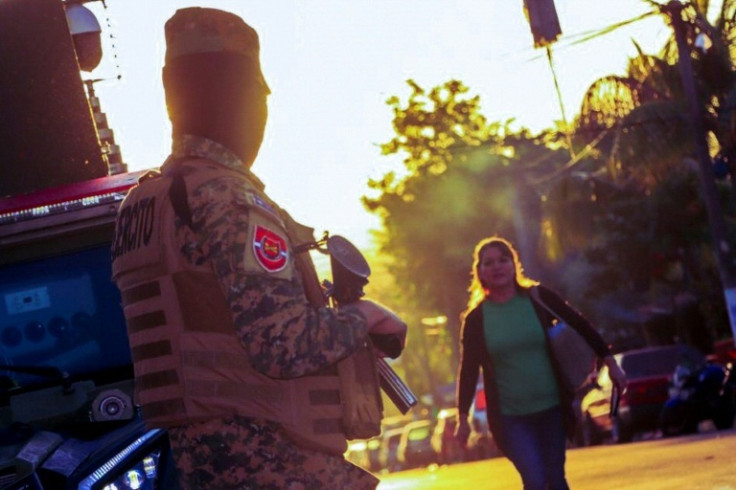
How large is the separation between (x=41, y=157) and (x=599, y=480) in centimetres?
822

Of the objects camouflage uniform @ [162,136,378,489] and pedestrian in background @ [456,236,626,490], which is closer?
camouflage uniform @ [162,136,378,489]

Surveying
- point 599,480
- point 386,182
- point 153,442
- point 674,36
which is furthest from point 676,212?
point 153,442

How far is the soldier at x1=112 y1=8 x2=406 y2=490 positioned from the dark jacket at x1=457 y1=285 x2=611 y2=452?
4550 millimetres

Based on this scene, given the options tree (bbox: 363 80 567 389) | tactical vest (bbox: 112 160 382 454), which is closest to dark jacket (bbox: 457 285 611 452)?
tactical vest (bbox: 112 160 382 454)

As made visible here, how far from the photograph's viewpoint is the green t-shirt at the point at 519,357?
8281 mm

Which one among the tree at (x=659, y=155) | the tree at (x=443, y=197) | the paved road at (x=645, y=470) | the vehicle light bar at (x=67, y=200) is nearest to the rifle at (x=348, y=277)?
the vehicle light bar at (x=67, y=200)

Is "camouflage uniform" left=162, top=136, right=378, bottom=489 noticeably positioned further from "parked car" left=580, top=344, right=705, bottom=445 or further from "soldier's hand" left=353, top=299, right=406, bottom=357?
"parked car" left=580, top=344, right=705, bottom=445

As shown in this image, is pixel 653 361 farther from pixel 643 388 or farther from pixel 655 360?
pixel 643 388

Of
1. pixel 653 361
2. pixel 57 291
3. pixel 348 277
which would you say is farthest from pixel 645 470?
pixel 348 277

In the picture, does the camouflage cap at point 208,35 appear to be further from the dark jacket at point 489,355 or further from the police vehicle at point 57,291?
the dark jacket at point 489,355

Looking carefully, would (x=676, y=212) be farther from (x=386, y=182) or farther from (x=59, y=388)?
(x=59, y=388)

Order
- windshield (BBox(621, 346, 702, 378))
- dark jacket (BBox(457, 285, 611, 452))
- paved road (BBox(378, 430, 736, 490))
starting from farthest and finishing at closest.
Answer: windshield (BBox(621, 346, 702, 378)) < paved road (BBox(378, 430, 736, 490)) < dark jacket (BBox(457, 285, 611, 452))

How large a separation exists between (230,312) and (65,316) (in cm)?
312

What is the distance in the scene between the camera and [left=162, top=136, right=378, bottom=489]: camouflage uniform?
3549mm
